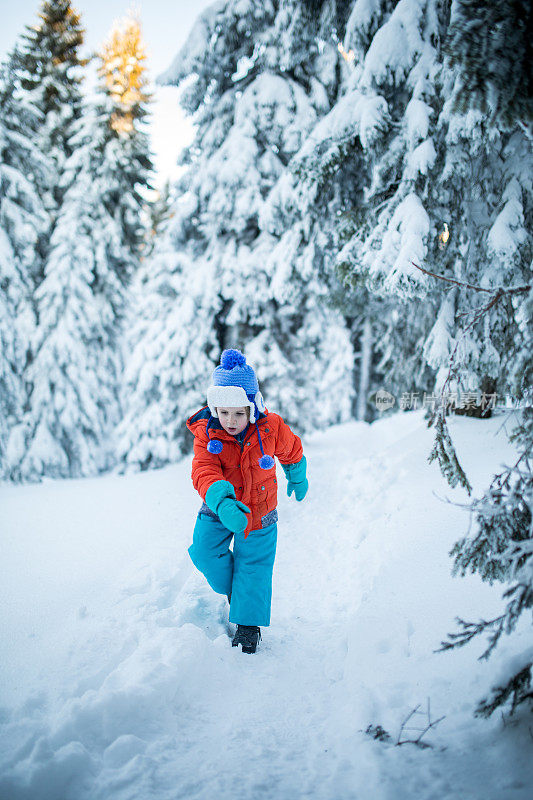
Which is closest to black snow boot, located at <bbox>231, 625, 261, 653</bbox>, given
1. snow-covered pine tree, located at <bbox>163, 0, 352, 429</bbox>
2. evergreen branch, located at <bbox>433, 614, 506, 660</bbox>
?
evergreen branch, located at <bbox>433, 614, 506, 660</bbox>

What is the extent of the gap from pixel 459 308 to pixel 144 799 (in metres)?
4.66

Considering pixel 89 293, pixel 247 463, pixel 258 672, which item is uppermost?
pixel 89 293

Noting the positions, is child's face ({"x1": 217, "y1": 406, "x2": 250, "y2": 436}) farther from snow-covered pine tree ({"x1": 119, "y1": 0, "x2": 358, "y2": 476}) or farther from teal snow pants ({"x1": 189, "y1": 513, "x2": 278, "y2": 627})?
snow-covered pine tree ({"x1": 119, "y1": 0, "x2": 358, "y2": 476})

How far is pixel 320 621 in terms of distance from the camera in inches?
133

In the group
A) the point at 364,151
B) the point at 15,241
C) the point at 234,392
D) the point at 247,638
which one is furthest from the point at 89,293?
the point at 247,638

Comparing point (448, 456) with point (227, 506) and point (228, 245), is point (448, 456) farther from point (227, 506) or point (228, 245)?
point (228, 245)

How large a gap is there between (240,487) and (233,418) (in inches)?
19.5

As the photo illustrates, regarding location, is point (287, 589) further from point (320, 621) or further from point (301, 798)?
point (301, 798)

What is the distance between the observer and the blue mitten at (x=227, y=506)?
2.58 meters

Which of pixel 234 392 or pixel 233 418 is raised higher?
pixel 234 392

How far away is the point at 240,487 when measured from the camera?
3.08 meters

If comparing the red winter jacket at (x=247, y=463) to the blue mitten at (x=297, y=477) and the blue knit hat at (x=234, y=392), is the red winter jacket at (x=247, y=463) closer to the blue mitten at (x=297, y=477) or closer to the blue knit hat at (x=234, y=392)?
the blue knit hat at (x=234, y=392)

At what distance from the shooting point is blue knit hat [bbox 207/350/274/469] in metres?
2.98

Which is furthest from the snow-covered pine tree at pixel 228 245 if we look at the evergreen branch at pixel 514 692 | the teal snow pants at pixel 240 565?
the evergreen branch at pixel 514 692
